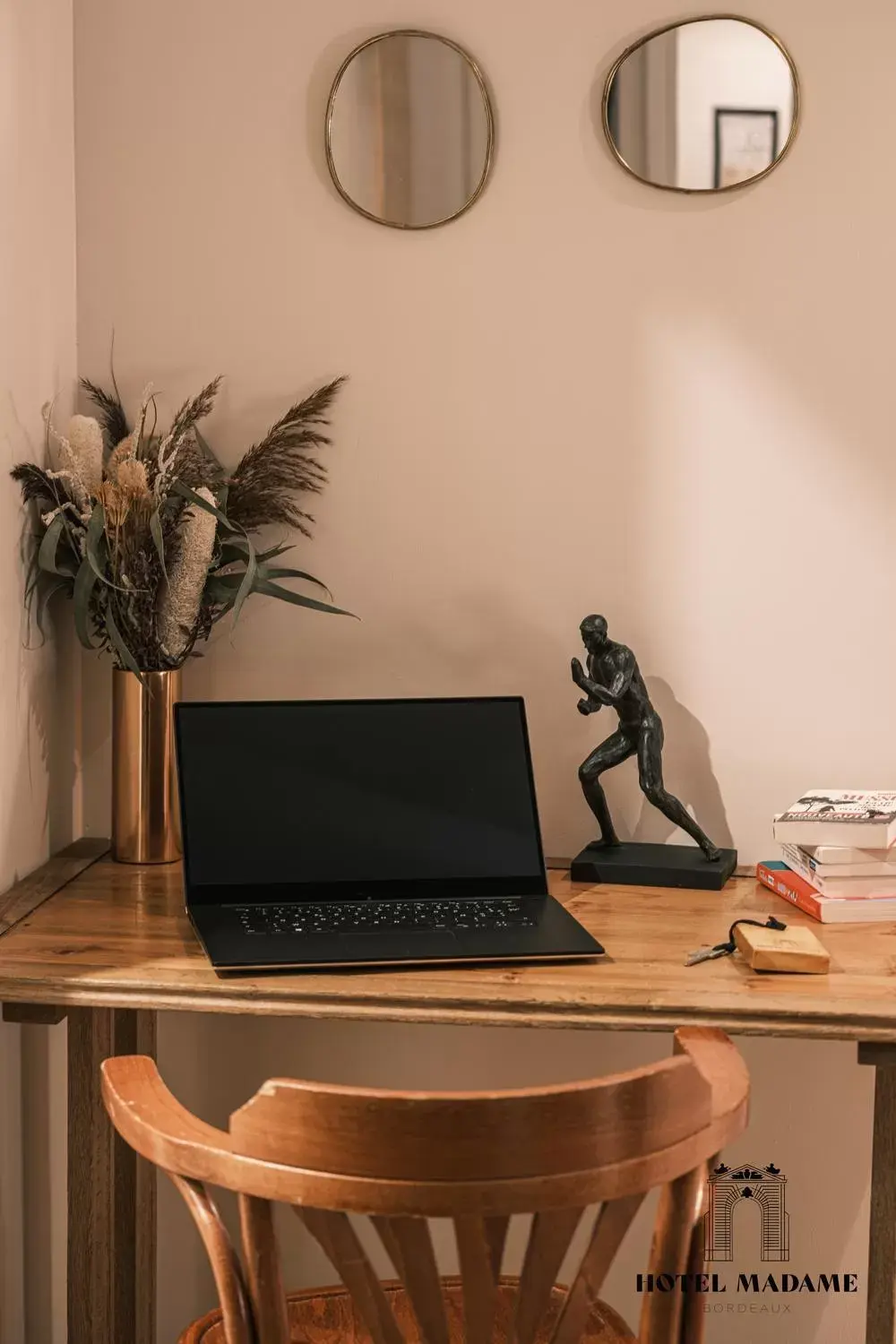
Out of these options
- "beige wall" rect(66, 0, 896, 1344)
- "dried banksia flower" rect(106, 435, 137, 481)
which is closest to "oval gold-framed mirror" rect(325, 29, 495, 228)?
"beige wall" rect(66, 0, 896, 1344)

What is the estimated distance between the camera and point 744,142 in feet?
5.78

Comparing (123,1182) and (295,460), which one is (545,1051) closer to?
(123,1182)

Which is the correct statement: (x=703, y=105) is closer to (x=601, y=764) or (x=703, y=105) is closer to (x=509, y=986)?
(x=601, y=764)

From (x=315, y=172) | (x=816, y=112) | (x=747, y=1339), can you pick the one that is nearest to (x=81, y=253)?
(x=315, y=172)

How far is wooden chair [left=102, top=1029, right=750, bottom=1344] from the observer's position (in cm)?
93

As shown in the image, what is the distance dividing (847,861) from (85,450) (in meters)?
1.11

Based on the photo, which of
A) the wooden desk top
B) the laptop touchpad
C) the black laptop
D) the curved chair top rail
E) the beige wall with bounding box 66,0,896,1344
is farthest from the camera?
the beige wall with bounding box 66,0,896,1344

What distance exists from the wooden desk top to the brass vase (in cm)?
23

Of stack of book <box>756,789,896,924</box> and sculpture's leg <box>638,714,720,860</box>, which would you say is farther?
sculpture's leg <box>638,714,720,860</box>

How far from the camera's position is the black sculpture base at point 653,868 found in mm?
1722

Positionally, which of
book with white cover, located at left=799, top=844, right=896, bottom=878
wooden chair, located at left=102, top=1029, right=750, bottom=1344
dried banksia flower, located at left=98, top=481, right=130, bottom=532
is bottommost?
wooden chair, located at left=102, top=1029, right=750, bottom=1344

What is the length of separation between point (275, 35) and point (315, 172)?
20cm

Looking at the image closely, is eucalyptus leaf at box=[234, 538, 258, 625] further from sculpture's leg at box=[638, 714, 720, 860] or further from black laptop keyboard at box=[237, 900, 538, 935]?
sculpture's leg at box=[638, 714, 720, 860]

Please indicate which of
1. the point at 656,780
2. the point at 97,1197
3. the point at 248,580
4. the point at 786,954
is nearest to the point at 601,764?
the point at 656,780
